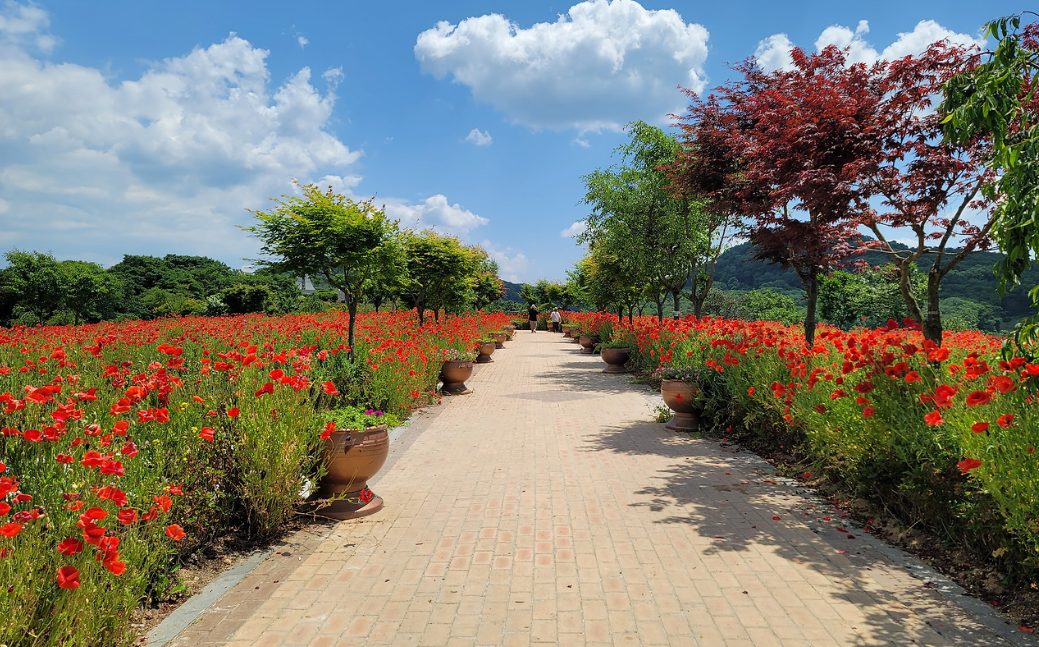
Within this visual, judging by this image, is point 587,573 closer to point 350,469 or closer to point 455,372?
point 350,469

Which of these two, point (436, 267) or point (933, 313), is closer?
point (933, 313)

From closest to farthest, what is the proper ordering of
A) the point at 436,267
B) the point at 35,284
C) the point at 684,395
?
the point at 684,395 < the point at 436,267 < the point at 35,284

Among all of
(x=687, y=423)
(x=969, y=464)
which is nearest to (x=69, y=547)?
(x=969, y=464)

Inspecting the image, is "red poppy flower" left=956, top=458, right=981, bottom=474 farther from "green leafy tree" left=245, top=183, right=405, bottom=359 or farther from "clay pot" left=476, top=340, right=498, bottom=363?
"clay pot" left=476, top=340, right=498, bottom=363

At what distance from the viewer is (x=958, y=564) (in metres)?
3.56

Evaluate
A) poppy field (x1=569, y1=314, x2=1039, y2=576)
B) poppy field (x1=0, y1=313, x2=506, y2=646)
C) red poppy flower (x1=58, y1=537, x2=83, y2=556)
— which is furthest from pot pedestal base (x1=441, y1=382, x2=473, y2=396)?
red poppy flower (x1=58, y1=537, x2=83, y2=556)

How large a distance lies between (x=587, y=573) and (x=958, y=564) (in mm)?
2413

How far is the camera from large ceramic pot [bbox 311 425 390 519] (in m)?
4.53

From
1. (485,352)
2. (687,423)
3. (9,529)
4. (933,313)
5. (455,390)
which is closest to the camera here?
(9,529)

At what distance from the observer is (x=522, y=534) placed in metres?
4.29

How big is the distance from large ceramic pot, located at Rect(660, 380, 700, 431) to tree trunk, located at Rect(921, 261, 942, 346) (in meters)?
3.00

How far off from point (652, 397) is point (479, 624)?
8.78m

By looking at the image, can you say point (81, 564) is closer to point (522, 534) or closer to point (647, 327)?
point (522, 534)

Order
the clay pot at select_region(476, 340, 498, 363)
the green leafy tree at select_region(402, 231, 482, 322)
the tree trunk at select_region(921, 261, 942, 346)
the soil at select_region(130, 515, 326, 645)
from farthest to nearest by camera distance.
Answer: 1. the clay pot at select_region(476, 340, 498, 363)
2. the green leafy tree at select_region(402, 231, 482, 322)
3. the tree trunk at select_region(921, 261, 942, 346)
4. the soil at select_region(130, 515, 326, 645)
